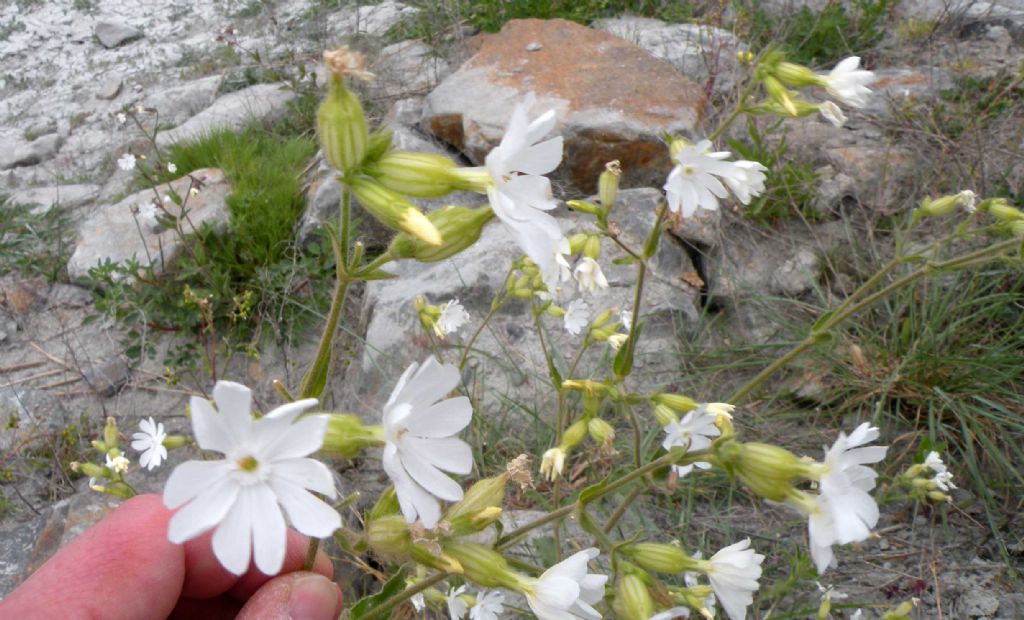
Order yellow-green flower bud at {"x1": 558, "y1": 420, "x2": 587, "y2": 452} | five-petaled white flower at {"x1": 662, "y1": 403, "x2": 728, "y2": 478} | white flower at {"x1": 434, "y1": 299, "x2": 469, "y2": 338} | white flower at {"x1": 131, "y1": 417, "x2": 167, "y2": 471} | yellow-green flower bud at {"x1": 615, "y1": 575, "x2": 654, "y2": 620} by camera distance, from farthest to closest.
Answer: white flower at {"x1": 434, "y1": 299, "x2": 469, "y2": 338} < white flower at {"x1": 131, "y1": 417, "x2": 167, "y2": 471} < yellow-green flower bud at {"x1": 558, "y1": 420, "x2": 587, "y2": 452} < five-petaled white flower at {"x1": 662, "y1": 403, "x2": 728, "y2": 478} < yellow-green flower bud at {"x1": 615, "y1": 575, "x2": 654, "y2": 620}

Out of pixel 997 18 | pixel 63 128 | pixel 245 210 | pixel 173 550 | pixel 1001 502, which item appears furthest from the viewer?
pixel 63 128

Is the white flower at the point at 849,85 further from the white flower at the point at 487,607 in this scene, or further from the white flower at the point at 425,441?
the white flower at the point at 487,607

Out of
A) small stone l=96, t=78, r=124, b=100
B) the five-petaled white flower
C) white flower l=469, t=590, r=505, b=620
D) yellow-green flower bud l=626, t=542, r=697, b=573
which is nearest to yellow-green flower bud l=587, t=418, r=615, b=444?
the five-petaled white flower

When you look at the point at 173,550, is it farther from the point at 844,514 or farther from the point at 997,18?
the point at 997,18

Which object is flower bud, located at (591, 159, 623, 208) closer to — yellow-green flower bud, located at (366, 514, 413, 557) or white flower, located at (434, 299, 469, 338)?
white flower, located at (434, 299, 469, 338)

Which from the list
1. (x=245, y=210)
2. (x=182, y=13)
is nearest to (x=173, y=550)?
(x=245, y=210)

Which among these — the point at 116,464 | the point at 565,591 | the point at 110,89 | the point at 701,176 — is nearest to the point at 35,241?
the point at 110,89
